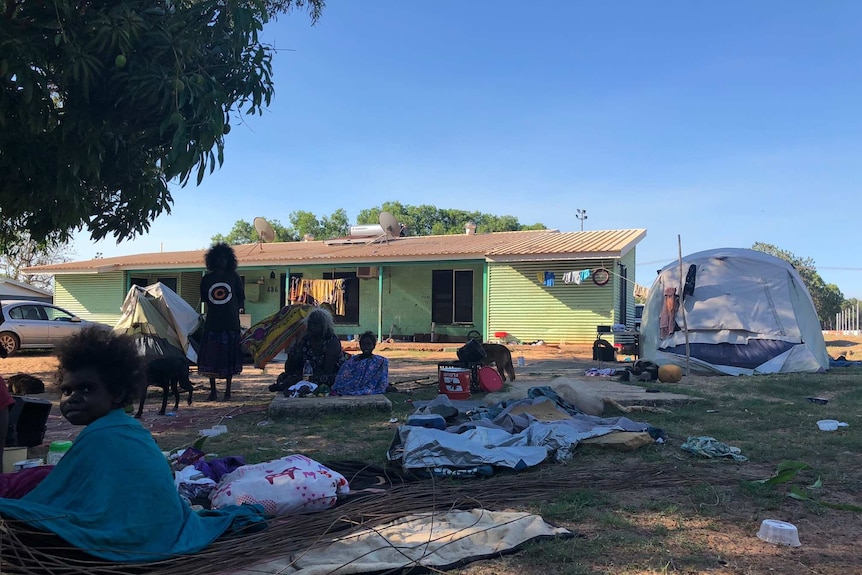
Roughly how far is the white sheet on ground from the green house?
12.7 m

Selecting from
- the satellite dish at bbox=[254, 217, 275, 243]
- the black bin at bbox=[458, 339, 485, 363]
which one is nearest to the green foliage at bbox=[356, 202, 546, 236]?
the satellite dish at bbox=[254, 217, 275, 243]

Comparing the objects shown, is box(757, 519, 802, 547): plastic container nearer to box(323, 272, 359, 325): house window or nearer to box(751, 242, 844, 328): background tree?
box(323, 272, 359, 325): house window

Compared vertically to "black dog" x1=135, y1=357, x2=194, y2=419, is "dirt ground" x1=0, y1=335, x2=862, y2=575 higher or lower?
lower

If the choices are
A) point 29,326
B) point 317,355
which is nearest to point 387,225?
point 29,326

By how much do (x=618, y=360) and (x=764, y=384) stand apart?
5286mm

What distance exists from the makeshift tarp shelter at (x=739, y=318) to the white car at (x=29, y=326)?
13.7 metres

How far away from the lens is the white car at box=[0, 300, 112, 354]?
48.6ft

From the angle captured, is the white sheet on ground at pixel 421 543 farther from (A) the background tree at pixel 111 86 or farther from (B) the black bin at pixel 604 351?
(B) the black bin at pixel 604 351

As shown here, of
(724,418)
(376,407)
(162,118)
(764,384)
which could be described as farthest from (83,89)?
(764,384)

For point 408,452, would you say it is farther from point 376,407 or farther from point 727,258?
point 727,258

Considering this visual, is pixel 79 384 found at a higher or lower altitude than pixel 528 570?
higher

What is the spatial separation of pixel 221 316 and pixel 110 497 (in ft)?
17.8

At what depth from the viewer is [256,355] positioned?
10.7 m

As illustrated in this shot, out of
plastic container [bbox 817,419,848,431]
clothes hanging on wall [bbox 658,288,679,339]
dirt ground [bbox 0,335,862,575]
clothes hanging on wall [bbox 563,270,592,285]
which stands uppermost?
clothes hanging on wall [bbox 563,270,592,285]
